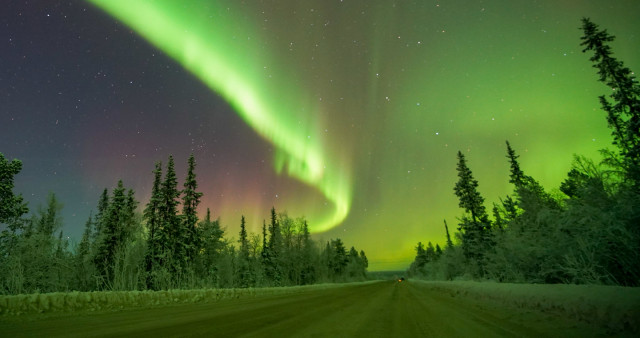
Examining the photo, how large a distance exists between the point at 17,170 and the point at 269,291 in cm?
2494

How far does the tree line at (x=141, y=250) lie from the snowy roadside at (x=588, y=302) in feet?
68.3

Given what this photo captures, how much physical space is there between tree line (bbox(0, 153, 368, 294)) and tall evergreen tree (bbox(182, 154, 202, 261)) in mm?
115

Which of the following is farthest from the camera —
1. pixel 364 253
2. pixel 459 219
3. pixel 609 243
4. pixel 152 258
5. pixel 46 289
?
pixel 364 253

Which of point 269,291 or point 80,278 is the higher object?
point 80,278

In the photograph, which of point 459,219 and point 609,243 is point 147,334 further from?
point 459,219

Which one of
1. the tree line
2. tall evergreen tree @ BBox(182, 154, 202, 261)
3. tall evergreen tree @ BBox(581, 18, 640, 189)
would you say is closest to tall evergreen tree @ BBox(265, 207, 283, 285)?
the tree line

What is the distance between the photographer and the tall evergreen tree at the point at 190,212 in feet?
122

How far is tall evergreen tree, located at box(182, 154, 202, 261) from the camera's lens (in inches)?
1462

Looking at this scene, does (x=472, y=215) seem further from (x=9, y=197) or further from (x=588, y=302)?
(x=9, y=197)

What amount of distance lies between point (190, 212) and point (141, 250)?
7.40m

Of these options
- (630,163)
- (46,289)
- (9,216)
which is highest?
(9,216)

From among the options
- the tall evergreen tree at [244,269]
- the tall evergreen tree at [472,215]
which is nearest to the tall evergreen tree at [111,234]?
the tall evergreen tree at [244,269]

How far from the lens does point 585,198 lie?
966cm

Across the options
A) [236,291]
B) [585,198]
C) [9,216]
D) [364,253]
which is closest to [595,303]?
[585,198]
